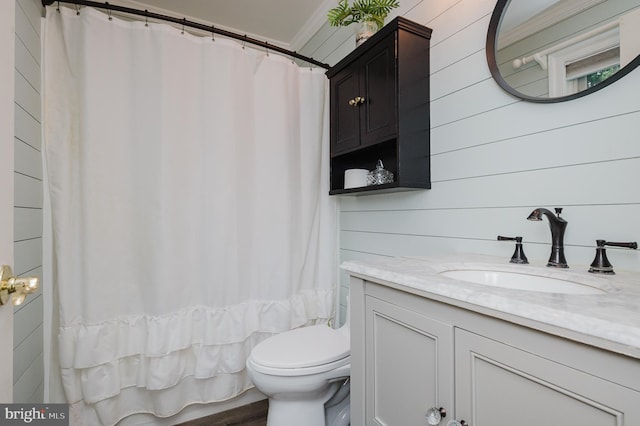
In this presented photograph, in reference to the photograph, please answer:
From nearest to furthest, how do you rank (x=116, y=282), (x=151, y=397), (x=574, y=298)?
(x=574, y=298) → (x=116, y=282) → (x=151, y=397)

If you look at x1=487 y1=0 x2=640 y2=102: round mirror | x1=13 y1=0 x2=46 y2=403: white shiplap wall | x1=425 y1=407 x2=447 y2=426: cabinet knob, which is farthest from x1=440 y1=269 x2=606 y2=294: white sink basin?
x1=13 y1=0 x2=46 y2=403: white shiplap wall

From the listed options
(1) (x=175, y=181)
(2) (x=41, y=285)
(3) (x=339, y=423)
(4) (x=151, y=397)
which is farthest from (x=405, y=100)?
(4) (x=151, y=397)

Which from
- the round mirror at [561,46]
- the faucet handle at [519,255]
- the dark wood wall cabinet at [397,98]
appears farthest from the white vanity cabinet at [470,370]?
the round mirror at [561,46]

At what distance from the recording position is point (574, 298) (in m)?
0.62

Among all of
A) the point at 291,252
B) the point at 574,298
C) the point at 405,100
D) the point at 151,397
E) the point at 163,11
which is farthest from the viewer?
the point at 163,11

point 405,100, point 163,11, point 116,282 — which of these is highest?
point 163,11

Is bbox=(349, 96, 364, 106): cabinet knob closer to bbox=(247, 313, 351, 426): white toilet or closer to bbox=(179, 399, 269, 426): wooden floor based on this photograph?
bbox=(247, 313, 351, 426): white toilet

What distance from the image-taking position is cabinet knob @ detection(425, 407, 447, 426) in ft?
2.49

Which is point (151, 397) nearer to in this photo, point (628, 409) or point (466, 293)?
point (466, 293)

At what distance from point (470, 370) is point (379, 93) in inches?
48.2

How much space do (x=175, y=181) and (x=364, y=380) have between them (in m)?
1.33

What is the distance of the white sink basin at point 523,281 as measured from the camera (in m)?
0.88

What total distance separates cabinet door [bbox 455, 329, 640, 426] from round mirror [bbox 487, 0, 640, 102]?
0.85 meters

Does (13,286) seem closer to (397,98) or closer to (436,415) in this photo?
(436,415)
